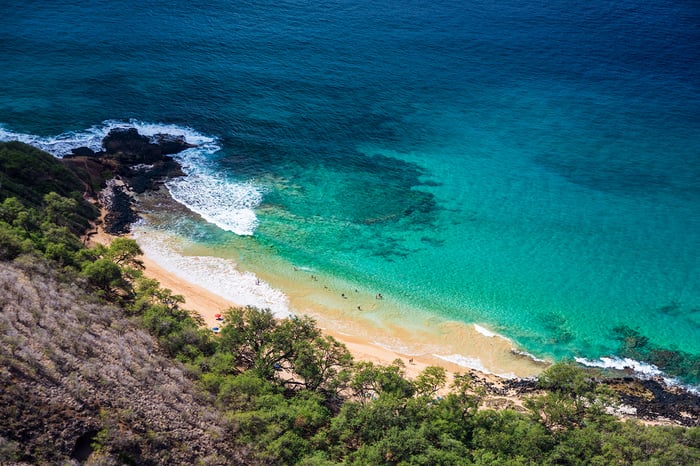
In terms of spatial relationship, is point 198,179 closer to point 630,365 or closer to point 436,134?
point 436,134

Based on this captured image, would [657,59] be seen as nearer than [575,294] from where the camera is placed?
No

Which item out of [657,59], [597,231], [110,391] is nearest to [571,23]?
[657,59]

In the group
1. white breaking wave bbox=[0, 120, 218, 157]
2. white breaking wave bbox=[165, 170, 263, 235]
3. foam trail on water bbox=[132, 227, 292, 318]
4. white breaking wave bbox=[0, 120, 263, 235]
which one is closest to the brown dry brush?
foam trail on water bbox=[132, 227, 292, 318]

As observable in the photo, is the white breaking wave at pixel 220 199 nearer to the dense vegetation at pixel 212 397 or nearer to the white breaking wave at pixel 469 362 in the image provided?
the dense vegetation at pixel 212 397

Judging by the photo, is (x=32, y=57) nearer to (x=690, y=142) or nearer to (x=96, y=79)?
(x=96, y=79)

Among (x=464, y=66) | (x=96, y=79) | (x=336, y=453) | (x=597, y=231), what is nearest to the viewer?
(x=336, y=453)

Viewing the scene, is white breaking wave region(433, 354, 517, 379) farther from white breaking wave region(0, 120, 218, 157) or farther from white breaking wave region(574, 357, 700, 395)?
white breaking wave region(0, 120, 218, 157)

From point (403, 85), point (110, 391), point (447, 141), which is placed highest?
point (403, 85)

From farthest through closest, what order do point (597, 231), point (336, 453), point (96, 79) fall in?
point (96, 79) < point (597, 231) < point (336, 453)
